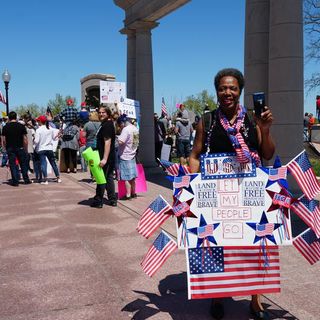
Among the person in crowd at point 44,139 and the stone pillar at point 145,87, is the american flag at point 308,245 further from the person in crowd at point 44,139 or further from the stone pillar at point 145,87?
the stone pillar at point 145,87

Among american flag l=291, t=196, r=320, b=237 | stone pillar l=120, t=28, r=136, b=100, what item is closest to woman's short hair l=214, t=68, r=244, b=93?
american flag l=291, t=196, r=320, b=237

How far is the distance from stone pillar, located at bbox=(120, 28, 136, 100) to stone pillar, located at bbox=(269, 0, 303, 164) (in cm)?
703

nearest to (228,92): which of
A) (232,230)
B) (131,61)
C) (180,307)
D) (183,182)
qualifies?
(183,182)

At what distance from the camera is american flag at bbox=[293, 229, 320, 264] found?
3334mm

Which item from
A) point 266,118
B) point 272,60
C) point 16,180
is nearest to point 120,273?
point 266,118

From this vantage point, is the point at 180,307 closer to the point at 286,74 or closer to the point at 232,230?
the point at 232,230

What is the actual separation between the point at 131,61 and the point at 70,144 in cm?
333

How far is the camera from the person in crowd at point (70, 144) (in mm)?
13266

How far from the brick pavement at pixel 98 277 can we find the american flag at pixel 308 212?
73cm

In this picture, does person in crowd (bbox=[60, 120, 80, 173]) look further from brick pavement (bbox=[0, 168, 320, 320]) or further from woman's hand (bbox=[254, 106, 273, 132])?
woman's hand (bbox=[254, 106, 273, 132])

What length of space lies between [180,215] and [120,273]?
1.47m

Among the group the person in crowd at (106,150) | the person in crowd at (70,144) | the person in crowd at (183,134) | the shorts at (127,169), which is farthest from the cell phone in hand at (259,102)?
the person in crowd at (183,134)

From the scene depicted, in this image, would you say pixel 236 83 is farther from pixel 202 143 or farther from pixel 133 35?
pixel 133 35

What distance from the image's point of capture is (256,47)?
307 inches
